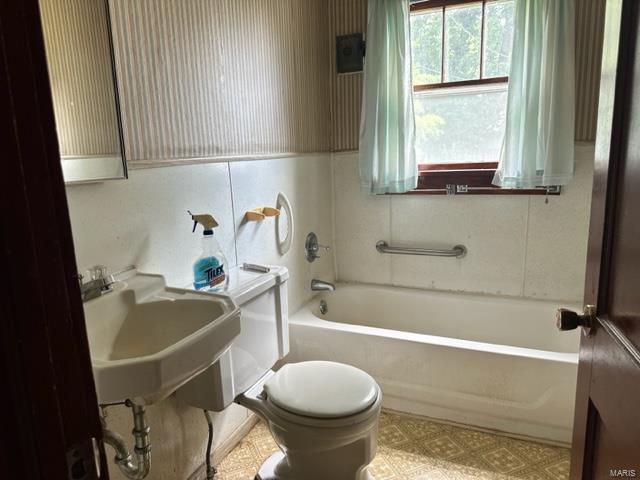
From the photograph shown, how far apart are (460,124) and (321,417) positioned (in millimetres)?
1829

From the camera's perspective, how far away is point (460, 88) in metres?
2.45

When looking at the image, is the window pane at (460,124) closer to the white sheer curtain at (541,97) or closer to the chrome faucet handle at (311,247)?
the white sheer curtain at (541,97)

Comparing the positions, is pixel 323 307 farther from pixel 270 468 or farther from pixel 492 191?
pixel 492 191

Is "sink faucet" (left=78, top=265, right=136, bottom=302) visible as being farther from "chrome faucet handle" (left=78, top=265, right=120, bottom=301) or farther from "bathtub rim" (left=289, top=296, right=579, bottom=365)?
"bathtub rim" (left=289, top=296, right=579, bottom=365)

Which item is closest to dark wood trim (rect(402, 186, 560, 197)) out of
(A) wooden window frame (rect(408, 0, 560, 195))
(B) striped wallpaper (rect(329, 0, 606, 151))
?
(A) wooden window frame (rect(408, 0, 560, 195))

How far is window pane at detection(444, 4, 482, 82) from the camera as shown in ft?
7.77

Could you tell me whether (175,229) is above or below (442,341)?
above

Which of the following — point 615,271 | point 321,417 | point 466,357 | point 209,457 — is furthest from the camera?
point 466,357

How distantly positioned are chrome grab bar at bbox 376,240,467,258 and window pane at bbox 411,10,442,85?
0.97 metres

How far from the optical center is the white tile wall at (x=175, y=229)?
1281 millimetres

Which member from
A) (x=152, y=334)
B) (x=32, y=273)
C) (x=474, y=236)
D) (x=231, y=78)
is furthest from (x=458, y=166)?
(x=32, y=273)

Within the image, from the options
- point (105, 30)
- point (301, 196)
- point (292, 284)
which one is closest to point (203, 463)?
point (292, 284)

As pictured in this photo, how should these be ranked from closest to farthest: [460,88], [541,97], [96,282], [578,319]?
[578,319], [96,282], [541,97], [460,88]

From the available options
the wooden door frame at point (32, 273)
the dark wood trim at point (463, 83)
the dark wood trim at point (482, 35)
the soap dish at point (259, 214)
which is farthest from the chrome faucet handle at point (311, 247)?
the wooden door frame at point (32, 273)
